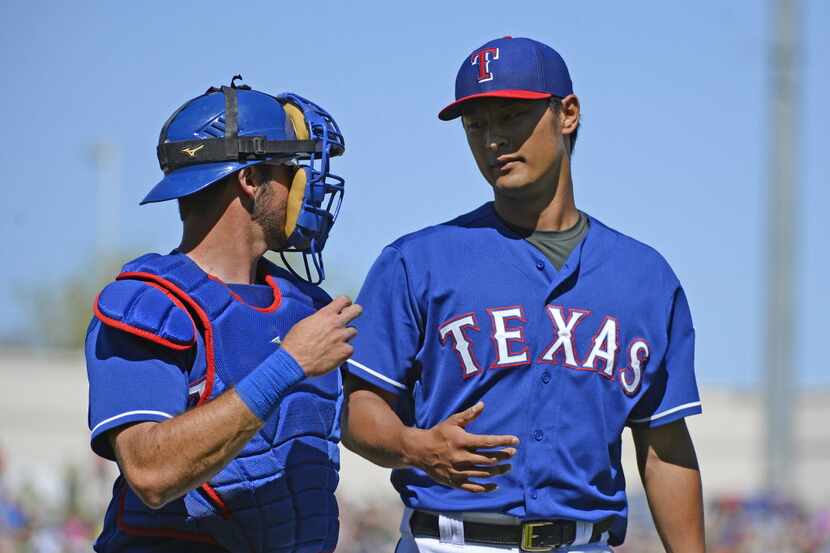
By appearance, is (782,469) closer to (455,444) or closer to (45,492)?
(45,492)

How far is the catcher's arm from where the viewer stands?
160 inches

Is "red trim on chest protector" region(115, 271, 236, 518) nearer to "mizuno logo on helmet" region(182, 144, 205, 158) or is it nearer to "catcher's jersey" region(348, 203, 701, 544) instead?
"mizuno logo on helmet" region(182, 144, 205, 158)

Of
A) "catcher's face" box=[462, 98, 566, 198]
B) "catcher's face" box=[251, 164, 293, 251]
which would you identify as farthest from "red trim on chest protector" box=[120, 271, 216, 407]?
"catcher's face" box=[462, 98, 566, 198]

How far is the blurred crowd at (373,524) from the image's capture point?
888 cm

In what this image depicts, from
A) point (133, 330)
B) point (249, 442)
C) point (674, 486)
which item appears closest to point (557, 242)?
point (674, 486)

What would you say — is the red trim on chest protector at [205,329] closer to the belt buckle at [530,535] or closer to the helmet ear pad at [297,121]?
the helmet ear pad at [297,121]

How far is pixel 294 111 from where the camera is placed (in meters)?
3.79

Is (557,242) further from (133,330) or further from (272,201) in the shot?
(133,330)

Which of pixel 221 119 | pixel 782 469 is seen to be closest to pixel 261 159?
pixel 221 119

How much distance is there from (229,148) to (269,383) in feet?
2.31

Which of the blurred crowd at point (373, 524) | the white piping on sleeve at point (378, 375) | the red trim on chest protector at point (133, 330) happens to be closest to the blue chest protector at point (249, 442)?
the red trim on chest protector at point (133, 330)

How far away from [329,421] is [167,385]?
0.55 m

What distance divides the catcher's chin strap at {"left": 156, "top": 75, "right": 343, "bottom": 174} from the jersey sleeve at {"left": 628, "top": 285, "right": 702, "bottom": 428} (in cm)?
124

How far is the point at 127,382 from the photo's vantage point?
3.22 metres
